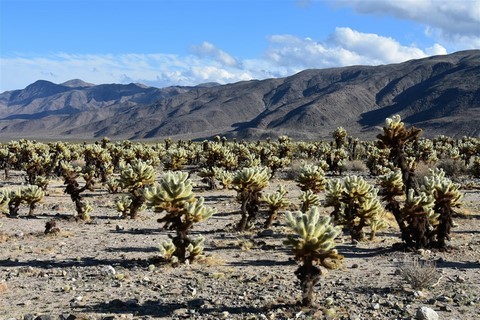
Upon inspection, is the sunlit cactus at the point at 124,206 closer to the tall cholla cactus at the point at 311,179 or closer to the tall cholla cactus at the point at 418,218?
the tall cholla cactus at the point at 311,179

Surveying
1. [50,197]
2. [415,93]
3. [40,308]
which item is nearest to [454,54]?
[415,93]

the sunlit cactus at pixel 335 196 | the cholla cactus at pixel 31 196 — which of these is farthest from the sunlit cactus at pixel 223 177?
the sunlit cactus at pixel 335 196

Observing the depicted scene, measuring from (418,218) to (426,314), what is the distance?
5502 mm

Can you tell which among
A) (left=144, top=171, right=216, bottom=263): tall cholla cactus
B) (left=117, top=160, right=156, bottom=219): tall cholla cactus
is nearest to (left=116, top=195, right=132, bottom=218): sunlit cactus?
(left=117, top=160, right=156, bottom=219): tall cholla cactus

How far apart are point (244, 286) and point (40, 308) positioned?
3922mm

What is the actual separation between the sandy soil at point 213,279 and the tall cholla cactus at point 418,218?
42 centimetres

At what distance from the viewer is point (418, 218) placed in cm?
1293

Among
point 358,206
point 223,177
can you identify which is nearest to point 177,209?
point 358,206

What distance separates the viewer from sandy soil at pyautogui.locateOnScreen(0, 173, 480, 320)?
8492 mm

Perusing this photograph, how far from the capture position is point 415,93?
14712 cm

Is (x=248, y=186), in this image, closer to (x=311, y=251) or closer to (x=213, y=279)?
(x=213, y=279)

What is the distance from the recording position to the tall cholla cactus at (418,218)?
42.2ft

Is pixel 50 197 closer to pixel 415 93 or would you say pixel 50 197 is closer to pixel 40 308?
pixel 40 308

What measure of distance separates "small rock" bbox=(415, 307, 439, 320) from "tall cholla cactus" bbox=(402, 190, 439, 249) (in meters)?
5.21
